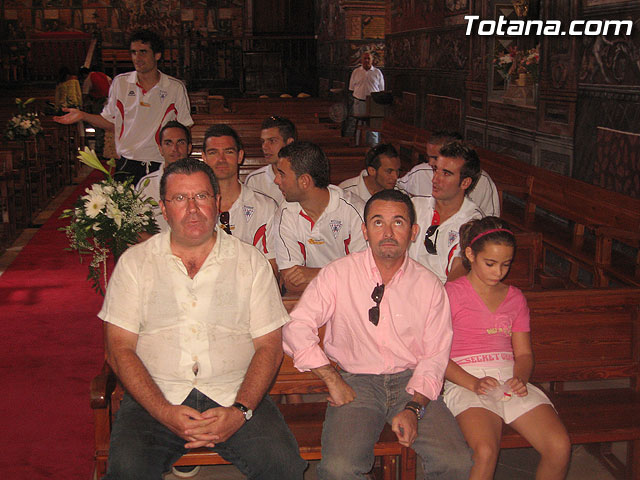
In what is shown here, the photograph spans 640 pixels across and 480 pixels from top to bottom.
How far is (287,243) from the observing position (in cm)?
426

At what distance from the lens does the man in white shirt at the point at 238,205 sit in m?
4.63

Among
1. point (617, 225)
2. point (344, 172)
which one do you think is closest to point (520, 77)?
point (344, 172)

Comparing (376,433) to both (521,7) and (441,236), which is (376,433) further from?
(521,7)

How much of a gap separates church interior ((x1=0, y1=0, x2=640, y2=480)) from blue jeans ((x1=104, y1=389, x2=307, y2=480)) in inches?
7.8

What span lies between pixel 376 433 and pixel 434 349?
0.45 m

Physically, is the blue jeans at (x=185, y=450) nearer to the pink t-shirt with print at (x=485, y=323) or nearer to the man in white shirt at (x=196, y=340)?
the man in white shirt at (x=196, y=340)

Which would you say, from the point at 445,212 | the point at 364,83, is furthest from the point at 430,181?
the point at 364,83

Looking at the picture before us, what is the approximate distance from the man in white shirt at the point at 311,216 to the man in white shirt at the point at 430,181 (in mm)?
1574

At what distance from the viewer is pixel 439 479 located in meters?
2.95

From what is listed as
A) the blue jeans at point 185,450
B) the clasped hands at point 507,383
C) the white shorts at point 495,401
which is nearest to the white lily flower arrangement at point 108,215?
the blue jeans at point 185,450

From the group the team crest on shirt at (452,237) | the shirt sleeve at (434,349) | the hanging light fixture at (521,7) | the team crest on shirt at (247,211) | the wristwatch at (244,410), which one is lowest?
the wristwatch at (244,410)

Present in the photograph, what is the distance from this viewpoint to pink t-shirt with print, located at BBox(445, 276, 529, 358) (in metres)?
3.39

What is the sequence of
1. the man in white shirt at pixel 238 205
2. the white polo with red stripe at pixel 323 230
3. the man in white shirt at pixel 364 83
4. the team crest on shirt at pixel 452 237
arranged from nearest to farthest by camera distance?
the team crest on shirt at pixel 452 237
the white polo with red stripe at pixel 323 230
the man in white shirt at pixel 238 205
the man in white shirt at pixel 364 83

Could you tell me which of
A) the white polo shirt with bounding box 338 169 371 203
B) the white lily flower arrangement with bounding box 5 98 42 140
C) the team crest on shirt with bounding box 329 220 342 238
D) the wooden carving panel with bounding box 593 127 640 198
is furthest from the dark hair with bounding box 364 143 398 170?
the white lily flower arrangement with bounding box 5 98 42 140
